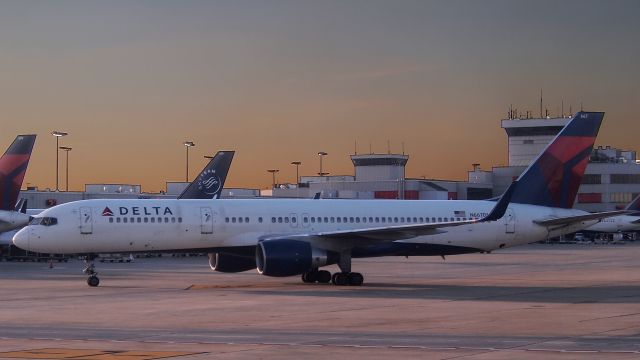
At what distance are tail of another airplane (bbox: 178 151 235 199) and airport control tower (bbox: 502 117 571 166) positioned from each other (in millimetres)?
79633

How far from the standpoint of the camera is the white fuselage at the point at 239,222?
41.8m

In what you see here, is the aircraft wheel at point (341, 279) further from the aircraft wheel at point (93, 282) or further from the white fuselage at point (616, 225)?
the white fuselage at point (616, 225)

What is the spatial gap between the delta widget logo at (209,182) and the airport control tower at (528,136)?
264ft

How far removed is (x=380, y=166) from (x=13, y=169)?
8901 cm

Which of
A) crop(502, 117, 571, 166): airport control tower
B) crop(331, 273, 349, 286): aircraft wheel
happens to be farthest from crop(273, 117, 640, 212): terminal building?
crop(331, 273, 349, 286): aircraft wheel

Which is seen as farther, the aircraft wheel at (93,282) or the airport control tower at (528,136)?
the airport control tower at (528,136)

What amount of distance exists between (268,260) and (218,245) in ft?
12.0

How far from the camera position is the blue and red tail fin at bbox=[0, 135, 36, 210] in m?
56.1

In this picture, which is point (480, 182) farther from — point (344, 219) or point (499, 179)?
point (344, 219)

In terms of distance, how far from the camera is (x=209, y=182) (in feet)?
237

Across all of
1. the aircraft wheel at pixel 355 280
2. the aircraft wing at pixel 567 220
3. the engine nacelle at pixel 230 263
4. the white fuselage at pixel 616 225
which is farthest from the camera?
the white fuselage at pixel 616 225

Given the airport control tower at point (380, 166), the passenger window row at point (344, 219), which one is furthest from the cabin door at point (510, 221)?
the airport control tower at point (380, 166)

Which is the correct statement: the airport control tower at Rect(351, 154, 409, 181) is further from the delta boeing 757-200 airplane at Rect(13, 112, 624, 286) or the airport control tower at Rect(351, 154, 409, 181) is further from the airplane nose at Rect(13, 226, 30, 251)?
the airplane nose at Rect(13, 226, 30, 251)

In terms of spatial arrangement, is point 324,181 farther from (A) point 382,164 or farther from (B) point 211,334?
(B) point 211,334
